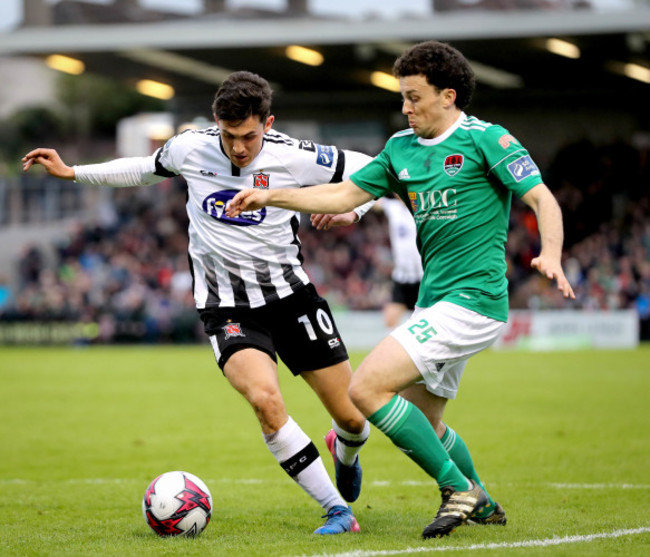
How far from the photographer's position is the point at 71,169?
629 cm

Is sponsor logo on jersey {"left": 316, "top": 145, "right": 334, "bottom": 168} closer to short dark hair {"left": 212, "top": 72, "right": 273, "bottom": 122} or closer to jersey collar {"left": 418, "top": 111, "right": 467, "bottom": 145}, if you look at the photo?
short dark hair {"left": 212, "top": 72, "right": 273, "bottom": 122}

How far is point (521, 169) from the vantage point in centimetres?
515

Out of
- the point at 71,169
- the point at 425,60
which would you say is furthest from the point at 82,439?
the point at 425,60

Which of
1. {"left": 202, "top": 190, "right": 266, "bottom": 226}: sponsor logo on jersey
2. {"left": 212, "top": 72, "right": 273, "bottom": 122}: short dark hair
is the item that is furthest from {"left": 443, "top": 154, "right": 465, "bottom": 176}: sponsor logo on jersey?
{"left": 202, "top": 190, "right": 266, "bottom": 226}: sponsor logo on jersey

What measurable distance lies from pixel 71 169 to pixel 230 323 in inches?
55.5

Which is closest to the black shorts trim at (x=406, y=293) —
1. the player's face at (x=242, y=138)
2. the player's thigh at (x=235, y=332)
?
the player's thigh at (x=235, y=332)

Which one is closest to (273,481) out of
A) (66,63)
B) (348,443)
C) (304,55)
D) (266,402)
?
(348,443)

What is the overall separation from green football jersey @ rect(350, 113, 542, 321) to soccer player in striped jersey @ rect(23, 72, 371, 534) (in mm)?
931

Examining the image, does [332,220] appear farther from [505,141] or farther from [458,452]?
[458,452]

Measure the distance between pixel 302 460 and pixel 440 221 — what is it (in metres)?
1.60

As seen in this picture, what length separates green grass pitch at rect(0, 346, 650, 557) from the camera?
17.7 feet

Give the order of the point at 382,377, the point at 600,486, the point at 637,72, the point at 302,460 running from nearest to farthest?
the point at 382,377 → the point at 302,460 → the point at 600,486 → the point at 637,72

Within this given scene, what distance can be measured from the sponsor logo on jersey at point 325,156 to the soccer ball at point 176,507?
2100 mm

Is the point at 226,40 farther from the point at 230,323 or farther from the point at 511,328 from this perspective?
the point at 230,323
